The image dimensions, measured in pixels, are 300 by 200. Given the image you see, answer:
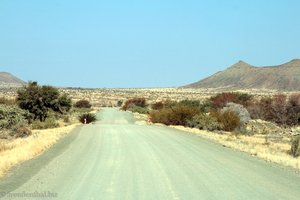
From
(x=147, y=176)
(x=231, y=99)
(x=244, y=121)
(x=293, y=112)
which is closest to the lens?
(x=147, y=176)

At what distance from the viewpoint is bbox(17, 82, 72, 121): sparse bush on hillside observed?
5200 centimetres

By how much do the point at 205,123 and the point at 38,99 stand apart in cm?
1757

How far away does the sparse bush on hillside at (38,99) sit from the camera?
52.0 metres

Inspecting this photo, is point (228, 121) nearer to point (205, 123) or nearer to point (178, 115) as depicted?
point (205, 123)

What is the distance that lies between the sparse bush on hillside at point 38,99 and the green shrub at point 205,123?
15006 mm

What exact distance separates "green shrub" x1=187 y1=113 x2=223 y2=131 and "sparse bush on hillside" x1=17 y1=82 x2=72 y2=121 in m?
15.0

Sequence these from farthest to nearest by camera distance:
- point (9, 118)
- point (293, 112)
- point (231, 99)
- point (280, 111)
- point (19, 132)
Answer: point (231, 99) < point (280, 111) < point (293, 112) < point (9, 118) < point (19, 132)

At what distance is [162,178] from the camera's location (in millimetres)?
14805

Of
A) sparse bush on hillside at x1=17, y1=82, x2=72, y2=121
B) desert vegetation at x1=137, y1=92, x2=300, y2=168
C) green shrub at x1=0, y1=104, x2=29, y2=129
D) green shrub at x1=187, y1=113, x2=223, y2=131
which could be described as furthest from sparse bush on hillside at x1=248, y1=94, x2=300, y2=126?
green shrub at x1=0, y1=104, x2=29, y2=129

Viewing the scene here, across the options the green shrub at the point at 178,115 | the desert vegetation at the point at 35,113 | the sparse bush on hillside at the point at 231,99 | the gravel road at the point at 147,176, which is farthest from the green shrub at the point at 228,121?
the sparse bush on hillside at the point at 231,99

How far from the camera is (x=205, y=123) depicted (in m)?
45.3

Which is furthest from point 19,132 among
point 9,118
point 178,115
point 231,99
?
point 231,99

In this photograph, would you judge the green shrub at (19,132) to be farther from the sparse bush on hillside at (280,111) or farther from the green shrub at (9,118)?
the sparse bush on hillside at (280,111)

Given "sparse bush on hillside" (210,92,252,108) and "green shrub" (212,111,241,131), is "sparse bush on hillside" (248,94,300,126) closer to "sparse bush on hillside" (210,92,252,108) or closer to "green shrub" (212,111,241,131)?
"sparse bush on hillside" (210,92,252,108)
